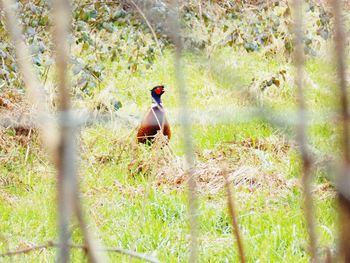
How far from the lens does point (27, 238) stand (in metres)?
2.59

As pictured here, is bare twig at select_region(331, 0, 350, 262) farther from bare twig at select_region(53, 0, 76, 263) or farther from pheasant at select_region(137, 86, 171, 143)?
pheasant at select_region(137, 86, 171, 143)

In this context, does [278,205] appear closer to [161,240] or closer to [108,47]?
[161,240]

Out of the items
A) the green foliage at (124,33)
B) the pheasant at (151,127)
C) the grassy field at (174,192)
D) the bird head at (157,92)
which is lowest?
the grassy field at (174,192)

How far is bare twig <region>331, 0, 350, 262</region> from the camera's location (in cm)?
44

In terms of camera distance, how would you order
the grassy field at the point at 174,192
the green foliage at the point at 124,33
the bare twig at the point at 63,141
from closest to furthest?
the bare twig at the point at 63,141 → the grassy field at the point at 174,192 → the green foliage at the point at 124,33

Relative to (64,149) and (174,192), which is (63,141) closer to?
(64,149)

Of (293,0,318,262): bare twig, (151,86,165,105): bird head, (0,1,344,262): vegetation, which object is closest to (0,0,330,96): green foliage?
(0,1,344,262): vegetation

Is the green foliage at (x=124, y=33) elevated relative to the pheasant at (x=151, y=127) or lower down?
elevated

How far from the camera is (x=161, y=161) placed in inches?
135

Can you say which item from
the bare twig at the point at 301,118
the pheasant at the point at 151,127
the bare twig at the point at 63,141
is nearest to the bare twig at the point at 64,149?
the bare twig at the point at 63,141

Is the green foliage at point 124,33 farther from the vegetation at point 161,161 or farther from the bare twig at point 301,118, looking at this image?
the bare twig at point 301,118

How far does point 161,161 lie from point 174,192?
14.9 inches

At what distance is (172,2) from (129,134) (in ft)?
10.5

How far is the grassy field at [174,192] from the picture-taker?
8.10 ft
